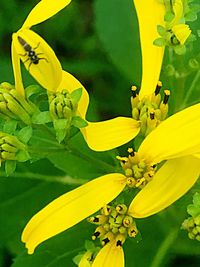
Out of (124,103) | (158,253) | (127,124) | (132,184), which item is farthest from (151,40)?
(124,103)

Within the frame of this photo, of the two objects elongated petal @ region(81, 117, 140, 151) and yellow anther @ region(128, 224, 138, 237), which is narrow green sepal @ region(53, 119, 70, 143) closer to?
elongated petal @ region(81, 117, 140, 151)

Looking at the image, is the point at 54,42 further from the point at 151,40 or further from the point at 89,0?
the point at 151,40

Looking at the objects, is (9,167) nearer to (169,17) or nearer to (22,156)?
(22,156)

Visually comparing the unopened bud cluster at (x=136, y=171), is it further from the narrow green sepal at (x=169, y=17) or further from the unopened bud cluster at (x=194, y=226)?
the narrow green sepal at (x=169, y=17)

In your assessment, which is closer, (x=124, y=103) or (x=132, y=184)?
(x=132, y=184)

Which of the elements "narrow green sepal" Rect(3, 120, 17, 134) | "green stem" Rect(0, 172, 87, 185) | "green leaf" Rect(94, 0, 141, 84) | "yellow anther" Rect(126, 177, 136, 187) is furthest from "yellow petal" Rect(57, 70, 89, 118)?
"green leaf" Rect(94, 0, 141, 84)

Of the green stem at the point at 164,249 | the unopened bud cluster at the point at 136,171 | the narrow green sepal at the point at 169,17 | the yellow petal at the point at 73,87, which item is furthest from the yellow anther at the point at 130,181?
the green stem at the point at 164,249

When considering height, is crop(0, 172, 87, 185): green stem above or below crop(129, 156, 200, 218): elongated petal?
below
